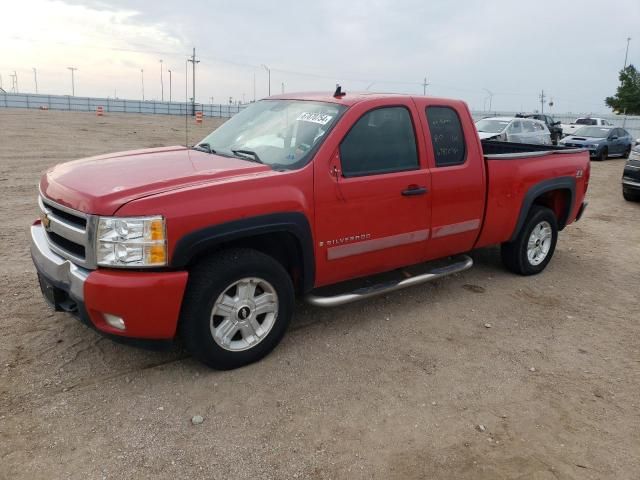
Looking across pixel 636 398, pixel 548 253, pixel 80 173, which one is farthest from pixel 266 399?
pixel 548 253

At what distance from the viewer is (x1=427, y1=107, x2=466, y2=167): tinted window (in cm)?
457

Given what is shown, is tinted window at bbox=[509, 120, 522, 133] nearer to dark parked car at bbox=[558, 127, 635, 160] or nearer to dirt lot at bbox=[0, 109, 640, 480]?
dark parked car at bbox=[558, 127, 635, 160]

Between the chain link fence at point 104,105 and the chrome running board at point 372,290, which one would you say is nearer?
the chrome running board at point 372,290

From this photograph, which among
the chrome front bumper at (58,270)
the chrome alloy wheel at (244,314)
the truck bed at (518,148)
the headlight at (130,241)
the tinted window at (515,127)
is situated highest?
the tinted window at (515,127)

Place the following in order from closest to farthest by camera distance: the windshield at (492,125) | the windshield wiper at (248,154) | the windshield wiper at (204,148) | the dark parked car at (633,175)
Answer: the windshield wiper at (248,154)
the windshield wiper at (204,148)
the dark parked car at (633,175)
the windshield at (492,125)

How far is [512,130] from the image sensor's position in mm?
17094

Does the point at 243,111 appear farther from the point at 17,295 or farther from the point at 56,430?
the point at 56,430

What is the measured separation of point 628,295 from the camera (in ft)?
18.2

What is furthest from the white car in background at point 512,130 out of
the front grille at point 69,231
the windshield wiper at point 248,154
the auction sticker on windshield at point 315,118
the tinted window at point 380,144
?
the front grille at point 69,231

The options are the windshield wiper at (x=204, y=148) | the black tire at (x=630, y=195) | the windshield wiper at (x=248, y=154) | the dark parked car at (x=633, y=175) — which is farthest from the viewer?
the black tire at (x=630, y=195)

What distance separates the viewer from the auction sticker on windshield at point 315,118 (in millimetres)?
4043

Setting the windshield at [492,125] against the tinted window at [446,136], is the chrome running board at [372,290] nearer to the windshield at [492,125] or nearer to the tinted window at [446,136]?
the tinted window at [446,136]

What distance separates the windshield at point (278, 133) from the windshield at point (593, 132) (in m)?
20.9

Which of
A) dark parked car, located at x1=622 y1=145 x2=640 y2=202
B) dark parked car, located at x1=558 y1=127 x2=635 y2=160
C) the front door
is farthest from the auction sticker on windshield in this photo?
dark parked car, located at x1=558 y1=127 x2=635 y2=160
